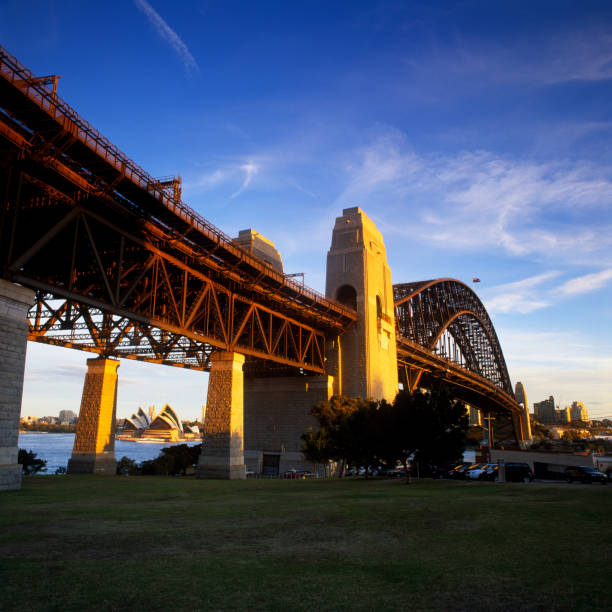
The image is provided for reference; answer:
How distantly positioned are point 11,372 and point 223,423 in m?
19.4

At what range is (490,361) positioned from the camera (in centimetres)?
14938

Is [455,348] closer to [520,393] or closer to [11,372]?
[520,393]

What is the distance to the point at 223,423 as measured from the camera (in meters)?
41.7

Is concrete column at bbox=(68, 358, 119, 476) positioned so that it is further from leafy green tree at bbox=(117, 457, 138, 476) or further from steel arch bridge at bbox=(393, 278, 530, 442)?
steel arch bridge at bbox=(393, 278, 530, 442)

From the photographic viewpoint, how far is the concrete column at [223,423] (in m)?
40.9

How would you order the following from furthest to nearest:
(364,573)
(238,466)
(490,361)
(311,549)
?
(490,361) → (238,466) → (311,549) → (364,573)

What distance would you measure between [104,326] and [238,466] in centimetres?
1620

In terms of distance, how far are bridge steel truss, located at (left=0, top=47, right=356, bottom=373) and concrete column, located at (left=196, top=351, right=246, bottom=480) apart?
1.99 metres

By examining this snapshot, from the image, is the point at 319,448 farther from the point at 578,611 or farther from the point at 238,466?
the point at 578,611

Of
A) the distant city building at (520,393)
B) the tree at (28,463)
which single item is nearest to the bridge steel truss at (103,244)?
the tree at (28,463)

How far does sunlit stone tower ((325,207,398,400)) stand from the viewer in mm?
62438

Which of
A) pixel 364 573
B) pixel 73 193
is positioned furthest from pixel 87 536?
pixel 73 193

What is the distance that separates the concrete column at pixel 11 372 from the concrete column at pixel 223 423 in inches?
707

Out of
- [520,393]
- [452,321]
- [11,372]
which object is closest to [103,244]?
[11,372]
